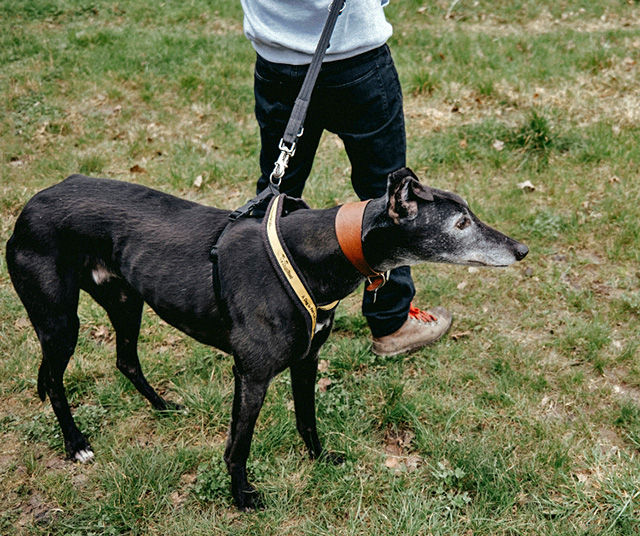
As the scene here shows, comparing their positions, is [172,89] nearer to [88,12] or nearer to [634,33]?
[88,12]

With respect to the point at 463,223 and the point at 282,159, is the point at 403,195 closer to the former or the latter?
the point at 463,223

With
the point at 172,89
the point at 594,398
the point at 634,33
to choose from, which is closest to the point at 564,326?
the point at 594,398

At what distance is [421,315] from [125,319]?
6.53ft

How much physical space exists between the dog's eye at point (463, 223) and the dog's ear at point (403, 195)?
23 centimetres

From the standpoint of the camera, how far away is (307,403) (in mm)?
3084

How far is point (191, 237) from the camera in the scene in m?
2.78

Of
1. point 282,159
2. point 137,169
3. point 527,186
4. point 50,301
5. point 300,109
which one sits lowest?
point 527,186

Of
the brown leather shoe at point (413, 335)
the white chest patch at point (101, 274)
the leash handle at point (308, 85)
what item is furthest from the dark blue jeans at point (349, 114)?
the white chest patch at point (101, 274)

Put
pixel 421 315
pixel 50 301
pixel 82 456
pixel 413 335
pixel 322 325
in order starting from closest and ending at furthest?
pixel 322 325 < pixel 50 301 < pixel 82 456 < pixel 413 335 < pixel 421 315

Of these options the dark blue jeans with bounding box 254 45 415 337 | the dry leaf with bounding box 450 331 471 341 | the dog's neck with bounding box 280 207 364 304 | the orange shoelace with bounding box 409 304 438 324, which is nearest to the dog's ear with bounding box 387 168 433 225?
the dog's neck with bounding box 280 207 364 304

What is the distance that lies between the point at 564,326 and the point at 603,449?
1093 mm

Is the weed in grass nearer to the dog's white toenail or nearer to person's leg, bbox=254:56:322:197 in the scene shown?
the dog's white toenail

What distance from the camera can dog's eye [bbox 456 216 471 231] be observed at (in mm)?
2639

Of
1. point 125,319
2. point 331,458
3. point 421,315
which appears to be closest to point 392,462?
point 331,458
